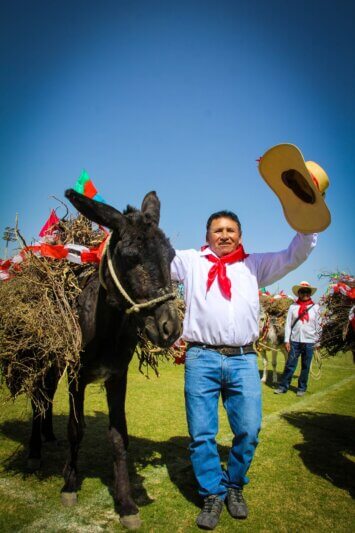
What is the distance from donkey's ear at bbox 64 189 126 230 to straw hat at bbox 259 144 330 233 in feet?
4.85

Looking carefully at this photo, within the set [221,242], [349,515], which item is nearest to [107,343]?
[221,242]

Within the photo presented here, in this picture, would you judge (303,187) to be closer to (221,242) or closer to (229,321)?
(221,242)

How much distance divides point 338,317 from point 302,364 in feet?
13.7

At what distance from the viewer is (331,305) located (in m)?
5.47

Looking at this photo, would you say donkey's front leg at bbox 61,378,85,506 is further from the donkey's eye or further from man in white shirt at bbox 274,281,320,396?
man in white shirt at bbox 274,281,320,396

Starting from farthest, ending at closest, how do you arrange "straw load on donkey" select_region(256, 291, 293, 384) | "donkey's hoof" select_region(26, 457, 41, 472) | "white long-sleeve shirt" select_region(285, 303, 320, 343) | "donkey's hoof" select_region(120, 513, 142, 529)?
Result: "straw load on donkey" select_region(256, 291, 293, 384)
"white long-sleeve shirt" select_region(285, 303, 320, 343)
"donkey's hoof" select_region(26, 457, 41, 472)
"donkey's hoof" select_region(120, 513, 142, 529)

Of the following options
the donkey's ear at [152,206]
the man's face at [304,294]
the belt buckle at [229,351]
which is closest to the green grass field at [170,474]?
the belt buckle at [229,351]

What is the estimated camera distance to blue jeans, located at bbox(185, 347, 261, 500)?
130 inches

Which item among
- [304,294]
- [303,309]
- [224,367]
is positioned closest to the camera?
[224,367]

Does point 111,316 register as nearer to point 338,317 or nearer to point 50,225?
point 50,225

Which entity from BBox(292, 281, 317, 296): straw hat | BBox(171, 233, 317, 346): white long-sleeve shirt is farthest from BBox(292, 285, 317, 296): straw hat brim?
BBox(171, 233, 317, 346): white long-sleeve shirt

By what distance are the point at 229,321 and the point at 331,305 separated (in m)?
2.90

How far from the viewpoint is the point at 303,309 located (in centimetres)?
929

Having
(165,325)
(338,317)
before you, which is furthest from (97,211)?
(338,317)
